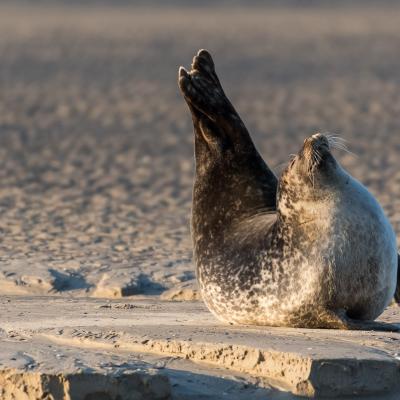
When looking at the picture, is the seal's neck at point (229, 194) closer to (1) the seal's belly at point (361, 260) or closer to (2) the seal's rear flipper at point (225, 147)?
(2) the seal's rear flipper at point (225, 147)

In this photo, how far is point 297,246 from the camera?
5867 millimetres

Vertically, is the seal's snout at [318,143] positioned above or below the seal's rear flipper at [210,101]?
below

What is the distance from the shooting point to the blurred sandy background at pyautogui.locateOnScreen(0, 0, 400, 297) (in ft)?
27.4

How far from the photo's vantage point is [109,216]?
9875 millimetres

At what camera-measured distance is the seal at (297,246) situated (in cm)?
575

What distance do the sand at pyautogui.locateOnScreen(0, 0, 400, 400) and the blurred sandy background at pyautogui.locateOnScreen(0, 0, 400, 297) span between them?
0.02m

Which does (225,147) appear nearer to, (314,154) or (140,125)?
(314,154)

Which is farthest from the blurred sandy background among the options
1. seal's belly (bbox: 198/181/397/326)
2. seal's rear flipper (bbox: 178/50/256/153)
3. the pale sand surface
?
the pale sand surface

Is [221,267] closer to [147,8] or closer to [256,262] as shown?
[256,262]

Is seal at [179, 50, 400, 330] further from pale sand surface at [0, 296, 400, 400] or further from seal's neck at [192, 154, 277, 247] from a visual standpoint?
pale sand surface at [0, 296, 400, 400]

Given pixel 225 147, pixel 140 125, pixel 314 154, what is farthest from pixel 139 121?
pixel 314 154

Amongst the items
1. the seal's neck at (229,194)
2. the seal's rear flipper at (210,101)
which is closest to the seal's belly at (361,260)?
the seal's neck at (229,194)

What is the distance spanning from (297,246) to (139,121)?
9.86 meters

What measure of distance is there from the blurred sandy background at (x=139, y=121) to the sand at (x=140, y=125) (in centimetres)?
2
